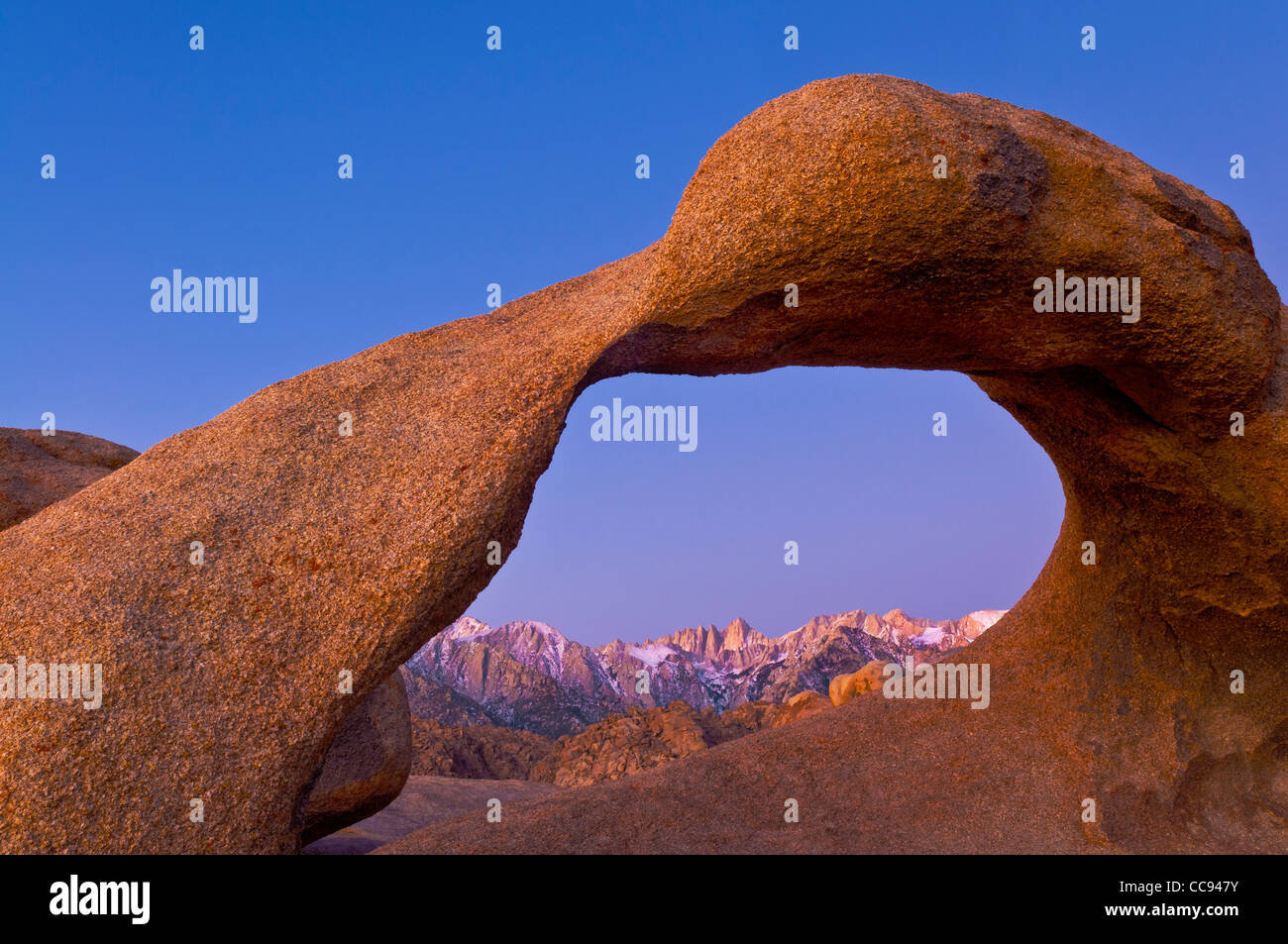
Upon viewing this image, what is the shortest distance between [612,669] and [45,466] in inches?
677

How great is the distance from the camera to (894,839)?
6730 millimetres

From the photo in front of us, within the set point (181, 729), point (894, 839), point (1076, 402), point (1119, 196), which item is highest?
point (1119, 196)

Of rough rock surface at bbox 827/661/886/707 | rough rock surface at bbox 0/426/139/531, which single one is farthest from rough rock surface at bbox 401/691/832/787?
rough rock surface at bbox 0/426/139/531

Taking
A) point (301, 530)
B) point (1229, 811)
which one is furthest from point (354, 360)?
point (1229, 811)

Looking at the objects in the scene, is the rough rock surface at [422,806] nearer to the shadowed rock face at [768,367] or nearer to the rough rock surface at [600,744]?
the rough rock surface at [600,744]

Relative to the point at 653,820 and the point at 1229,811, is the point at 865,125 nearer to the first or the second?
the point at 653,820

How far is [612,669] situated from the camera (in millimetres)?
24172

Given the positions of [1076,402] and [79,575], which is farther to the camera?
[1076,402]

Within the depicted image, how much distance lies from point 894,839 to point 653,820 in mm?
1885

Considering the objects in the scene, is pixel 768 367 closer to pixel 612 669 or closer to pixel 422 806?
pixel 422 806

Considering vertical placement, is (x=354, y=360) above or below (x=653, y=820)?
above

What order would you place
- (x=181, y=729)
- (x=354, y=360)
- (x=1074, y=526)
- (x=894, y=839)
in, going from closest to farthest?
(x=181, y=729)
(x=354, y=360)
(x=894, y=839)
(x=1074, y=526)

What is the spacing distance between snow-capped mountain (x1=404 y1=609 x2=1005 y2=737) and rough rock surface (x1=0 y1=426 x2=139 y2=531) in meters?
11.4

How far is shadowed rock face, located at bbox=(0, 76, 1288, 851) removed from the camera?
174 inches
